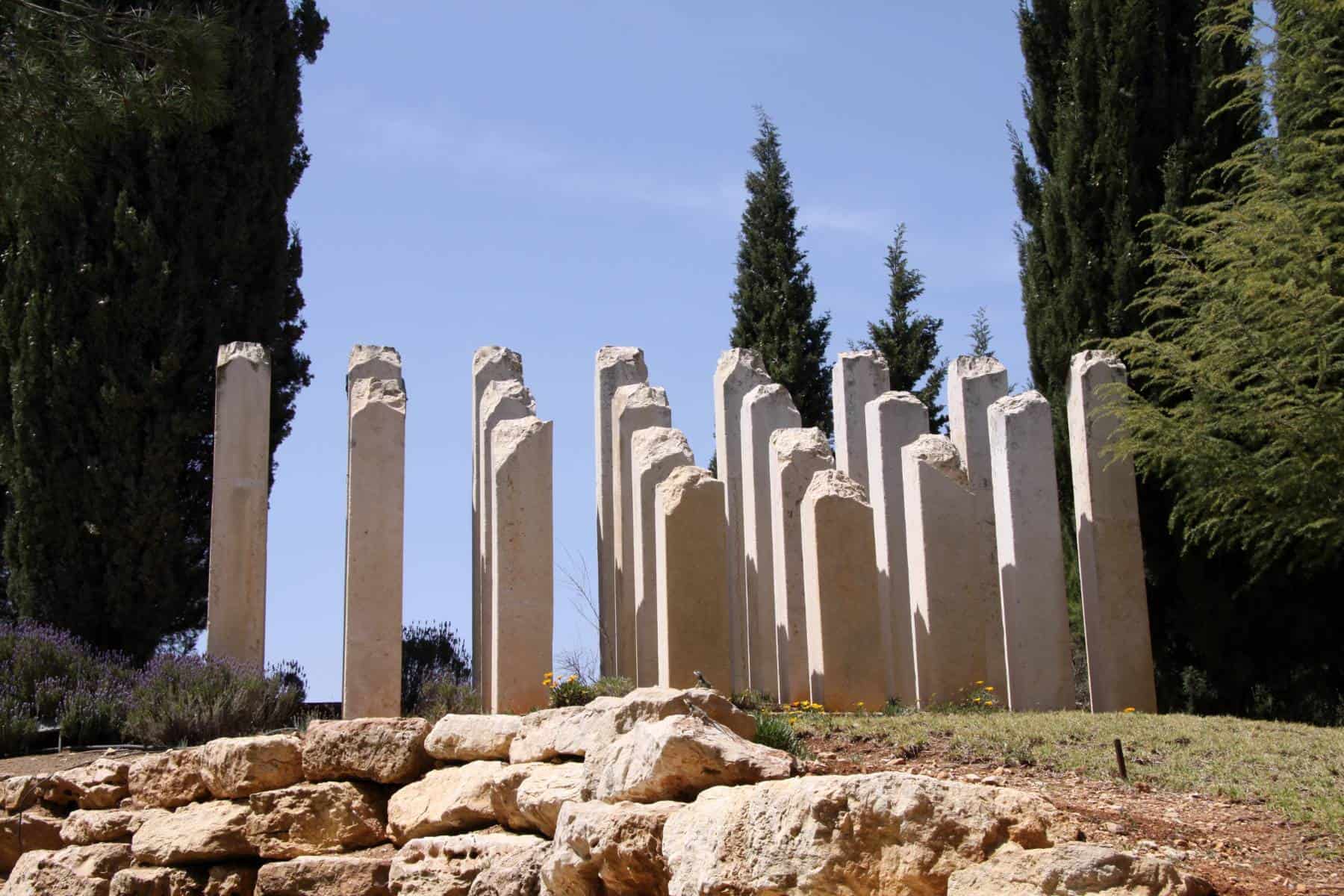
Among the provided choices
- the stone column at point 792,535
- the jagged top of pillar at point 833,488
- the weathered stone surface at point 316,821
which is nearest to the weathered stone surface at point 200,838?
the weathered stone surface at point 316,821

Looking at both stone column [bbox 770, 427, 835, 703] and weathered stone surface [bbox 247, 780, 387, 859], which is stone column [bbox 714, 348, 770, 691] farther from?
weathered stone surface [bbox 247, 780, 387, 859]

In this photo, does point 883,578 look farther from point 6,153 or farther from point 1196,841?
point 6,153

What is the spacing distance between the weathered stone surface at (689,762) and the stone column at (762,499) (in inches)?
305

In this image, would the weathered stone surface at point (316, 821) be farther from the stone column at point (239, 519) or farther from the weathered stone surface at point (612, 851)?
the stone column at point (239, 519)

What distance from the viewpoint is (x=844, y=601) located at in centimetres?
1189

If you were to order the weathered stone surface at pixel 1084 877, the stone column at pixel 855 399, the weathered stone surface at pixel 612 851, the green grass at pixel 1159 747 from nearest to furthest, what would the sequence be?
the weathered stone surface at pixel 1084 877 → the weathered stone surface at pixel 612 851 → the green grass at pixel 1159 747 → the stone column at pixel 855 399

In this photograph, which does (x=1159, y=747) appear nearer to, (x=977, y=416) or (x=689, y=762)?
(x=689, y=762)

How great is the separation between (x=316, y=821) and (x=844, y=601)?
15.7 ft

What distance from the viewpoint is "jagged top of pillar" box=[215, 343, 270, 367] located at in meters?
13.0

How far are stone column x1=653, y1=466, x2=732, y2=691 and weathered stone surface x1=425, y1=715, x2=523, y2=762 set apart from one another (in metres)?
3.02

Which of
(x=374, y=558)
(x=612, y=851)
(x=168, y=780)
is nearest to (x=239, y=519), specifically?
(x=374, y=558)

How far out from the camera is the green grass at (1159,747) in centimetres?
767

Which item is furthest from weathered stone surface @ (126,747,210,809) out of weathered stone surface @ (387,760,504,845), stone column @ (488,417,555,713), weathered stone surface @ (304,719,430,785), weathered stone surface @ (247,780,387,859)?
stone column @ (488,417,555,713)

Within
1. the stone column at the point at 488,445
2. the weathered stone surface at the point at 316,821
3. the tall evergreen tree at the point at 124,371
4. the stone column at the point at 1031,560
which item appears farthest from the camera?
the tall evergreen tree at the point at 124,371
